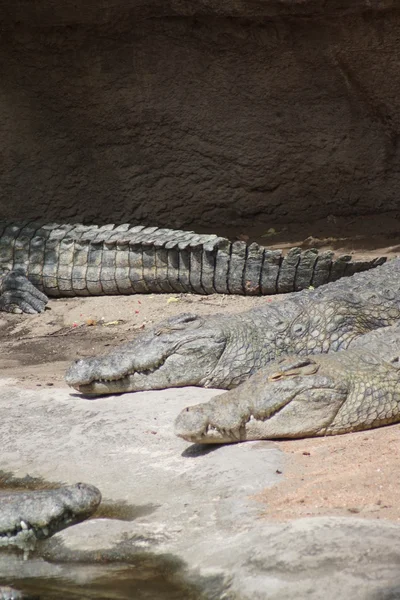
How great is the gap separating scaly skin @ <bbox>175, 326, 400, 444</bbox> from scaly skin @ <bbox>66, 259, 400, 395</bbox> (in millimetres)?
758

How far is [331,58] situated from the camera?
703 centimetres

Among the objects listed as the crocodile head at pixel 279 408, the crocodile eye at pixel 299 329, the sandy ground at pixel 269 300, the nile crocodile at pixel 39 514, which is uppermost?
the crocodile eye at pixel 299 329

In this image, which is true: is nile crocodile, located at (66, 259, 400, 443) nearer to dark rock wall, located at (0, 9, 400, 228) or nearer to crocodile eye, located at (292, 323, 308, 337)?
crocodile eye, located at (292, 323, 308, 337)

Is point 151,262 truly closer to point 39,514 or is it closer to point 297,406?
point 297,406

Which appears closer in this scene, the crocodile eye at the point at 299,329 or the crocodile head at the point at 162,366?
the crocodile head at the point at 162,366

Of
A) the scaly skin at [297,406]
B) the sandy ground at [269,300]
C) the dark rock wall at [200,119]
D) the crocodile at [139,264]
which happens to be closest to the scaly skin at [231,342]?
the sandy ground at [269,300]

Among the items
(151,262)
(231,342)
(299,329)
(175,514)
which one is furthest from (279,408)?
(151,262)

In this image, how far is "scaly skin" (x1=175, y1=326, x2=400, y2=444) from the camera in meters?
3.75

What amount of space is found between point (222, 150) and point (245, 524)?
16.1ft

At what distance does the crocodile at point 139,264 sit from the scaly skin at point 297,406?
2.36 meters

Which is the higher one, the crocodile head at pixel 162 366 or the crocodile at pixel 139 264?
the crocodile at pixel 139 264

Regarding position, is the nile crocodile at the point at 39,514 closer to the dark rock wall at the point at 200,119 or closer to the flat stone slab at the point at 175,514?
the flat stone slab at the point at 175,514

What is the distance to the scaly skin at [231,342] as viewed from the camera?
4.65 meters

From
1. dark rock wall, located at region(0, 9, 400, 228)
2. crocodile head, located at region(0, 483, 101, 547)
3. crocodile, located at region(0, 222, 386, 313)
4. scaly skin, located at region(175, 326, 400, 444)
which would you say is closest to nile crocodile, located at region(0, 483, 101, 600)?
crocodile head, located at region(0, 483, 101, 547)
